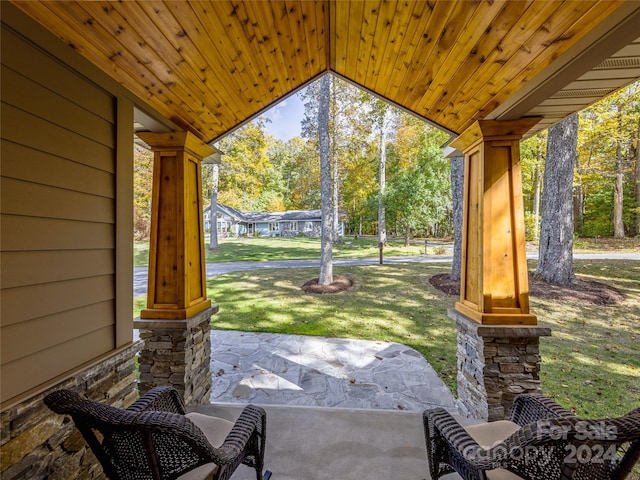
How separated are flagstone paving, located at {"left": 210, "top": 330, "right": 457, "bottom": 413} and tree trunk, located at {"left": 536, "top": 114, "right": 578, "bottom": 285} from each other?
4970 mm

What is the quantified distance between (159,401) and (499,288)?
2580 millimetres

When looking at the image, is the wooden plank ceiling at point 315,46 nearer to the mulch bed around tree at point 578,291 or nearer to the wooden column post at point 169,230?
the wooden column post at point 169,230

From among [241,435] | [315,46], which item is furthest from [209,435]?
[315,46]

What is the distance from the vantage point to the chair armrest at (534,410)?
153 centimetres

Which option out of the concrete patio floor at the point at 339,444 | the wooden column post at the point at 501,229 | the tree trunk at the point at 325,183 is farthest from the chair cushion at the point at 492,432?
the tree trunk at the point at 325,183

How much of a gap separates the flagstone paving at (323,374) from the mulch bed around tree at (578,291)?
377 cm

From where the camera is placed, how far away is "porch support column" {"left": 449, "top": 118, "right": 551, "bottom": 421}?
230 cm

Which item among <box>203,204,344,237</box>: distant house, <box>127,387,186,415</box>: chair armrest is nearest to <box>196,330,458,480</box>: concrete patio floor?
<box>127,387,186,415</box>: chair armrest

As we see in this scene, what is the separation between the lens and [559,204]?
6453 mm

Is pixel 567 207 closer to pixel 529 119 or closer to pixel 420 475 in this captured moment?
pixel 529 119

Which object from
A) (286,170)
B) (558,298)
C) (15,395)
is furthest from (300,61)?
(286,170)

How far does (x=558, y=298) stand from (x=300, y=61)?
693 cm

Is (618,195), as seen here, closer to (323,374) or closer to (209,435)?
(323,374)

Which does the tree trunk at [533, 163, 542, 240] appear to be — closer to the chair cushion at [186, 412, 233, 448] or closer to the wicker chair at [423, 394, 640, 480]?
the wicker chair at [423, 394, 640, 480]
